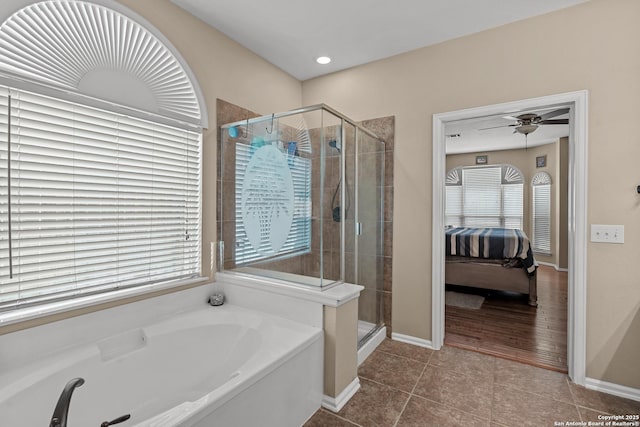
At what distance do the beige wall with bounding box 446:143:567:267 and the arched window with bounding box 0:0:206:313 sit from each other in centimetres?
649

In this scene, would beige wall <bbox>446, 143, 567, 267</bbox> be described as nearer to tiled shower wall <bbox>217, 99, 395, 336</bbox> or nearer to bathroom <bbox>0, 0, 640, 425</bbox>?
bathroom <bbox>0, 0, 640, 425</bbox>

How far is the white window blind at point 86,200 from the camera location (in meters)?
1.52

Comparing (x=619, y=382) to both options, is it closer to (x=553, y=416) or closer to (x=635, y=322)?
(x=635, y=322)

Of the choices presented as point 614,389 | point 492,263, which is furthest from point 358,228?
point 492,263

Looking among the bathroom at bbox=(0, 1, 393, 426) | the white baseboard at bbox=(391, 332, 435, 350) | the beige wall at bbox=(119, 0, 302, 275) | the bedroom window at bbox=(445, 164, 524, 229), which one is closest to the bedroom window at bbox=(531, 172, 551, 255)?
the bedroom window at bbox=(445, 164, 524, 229)

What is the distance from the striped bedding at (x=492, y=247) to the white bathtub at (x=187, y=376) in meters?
3.13

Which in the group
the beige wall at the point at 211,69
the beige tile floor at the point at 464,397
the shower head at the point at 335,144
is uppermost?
the beige wall at the point at 211,69

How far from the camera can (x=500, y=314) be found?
11.6 ft

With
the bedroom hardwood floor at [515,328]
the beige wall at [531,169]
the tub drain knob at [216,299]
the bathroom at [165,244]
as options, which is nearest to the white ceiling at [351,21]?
the bathroom at [165,244]

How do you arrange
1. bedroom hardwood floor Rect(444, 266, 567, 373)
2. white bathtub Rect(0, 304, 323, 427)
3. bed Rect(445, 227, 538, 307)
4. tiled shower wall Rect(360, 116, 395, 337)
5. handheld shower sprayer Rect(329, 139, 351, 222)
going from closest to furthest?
1. white bathtub Rect(0, 304, 323, 427)
2. handheld shower sprayer Rect(329, 139, 351, 222)
3. bedroom hardwood floor Rect(444, 266, 567, 373)
4. tiled shower wall Rect(360, 116, 395, 337)
5. bed Rect(445, 227, 538, 307)

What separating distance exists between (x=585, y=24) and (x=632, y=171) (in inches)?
41.6

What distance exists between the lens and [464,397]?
201cm

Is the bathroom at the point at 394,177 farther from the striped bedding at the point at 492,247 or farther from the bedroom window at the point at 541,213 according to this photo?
the bedroom window at the point at 541,213

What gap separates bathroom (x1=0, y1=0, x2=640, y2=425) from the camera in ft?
5.99
